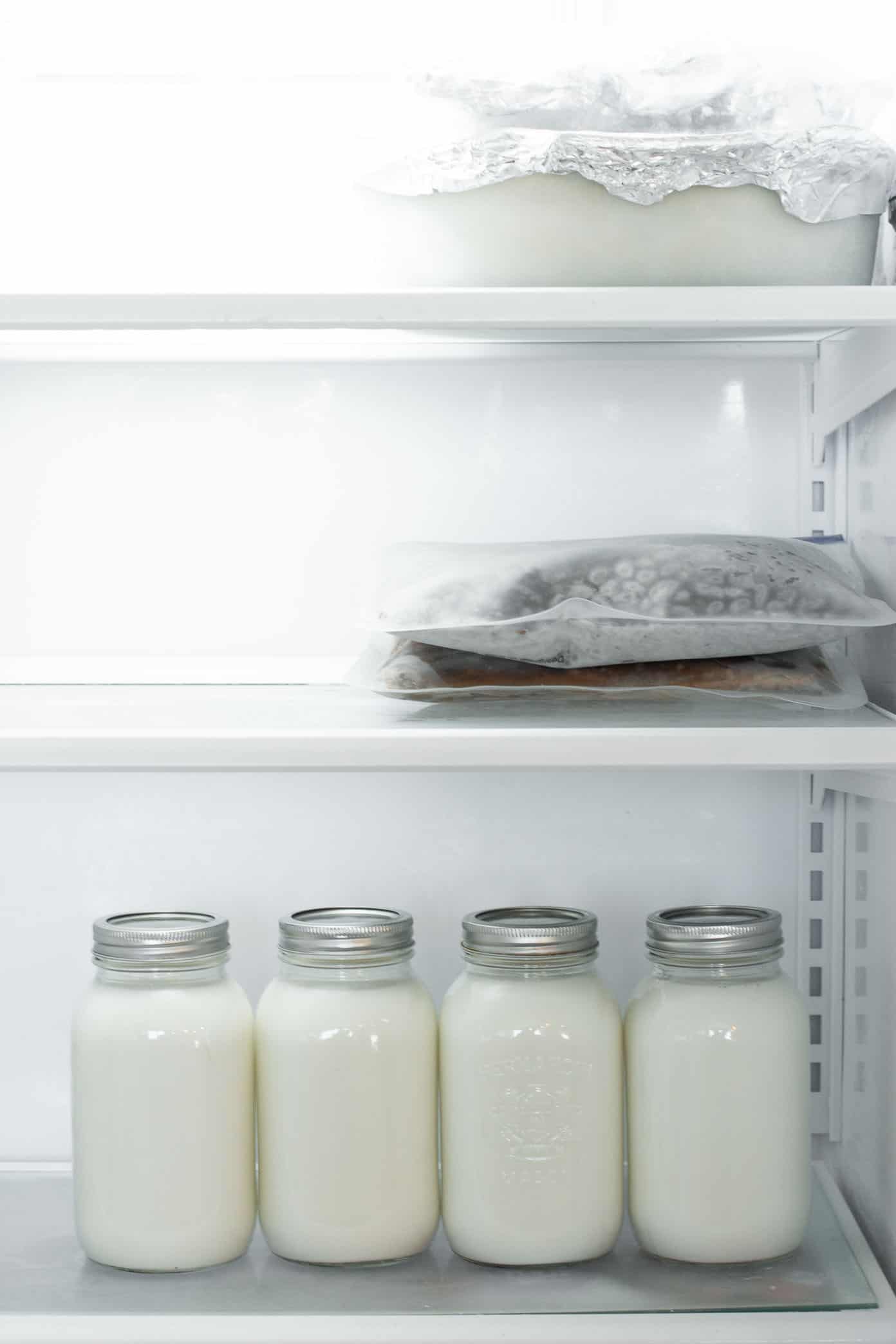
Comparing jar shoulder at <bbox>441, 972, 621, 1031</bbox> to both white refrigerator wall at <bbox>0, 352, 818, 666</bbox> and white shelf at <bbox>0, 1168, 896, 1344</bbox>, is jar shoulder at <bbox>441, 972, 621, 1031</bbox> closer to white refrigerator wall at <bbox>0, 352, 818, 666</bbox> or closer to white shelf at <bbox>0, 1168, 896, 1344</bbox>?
white shelf at <bbox>0, 1168, 896, 1344</bbox>

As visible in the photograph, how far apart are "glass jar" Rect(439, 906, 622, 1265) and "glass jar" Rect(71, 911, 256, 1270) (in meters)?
0.16

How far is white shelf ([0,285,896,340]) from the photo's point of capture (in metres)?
0.81

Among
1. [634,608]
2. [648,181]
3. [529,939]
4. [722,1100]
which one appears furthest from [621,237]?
[722,1100]

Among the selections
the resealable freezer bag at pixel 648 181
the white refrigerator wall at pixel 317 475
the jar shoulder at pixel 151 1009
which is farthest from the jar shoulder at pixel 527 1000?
the resealable freezer bag at pixel 648 181

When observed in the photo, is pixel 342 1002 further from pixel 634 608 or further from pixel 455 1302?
pixel 634 608

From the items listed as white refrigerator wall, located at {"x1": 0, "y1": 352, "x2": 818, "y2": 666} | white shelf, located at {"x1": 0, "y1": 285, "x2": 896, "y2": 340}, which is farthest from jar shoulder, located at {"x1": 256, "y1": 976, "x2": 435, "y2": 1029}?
white shelf, located at {"x1": 0, "y1": 285, "x2": 896, "y2": 340}

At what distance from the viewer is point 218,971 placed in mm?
946

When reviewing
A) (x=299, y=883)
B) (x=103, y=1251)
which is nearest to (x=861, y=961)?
(x=299, y=883)

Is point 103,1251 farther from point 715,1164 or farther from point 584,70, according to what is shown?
point 584,70

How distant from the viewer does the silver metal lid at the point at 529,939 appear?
2.95 ft

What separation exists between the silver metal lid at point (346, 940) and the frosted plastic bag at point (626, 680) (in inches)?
6.3

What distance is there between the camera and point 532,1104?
2.94 feet

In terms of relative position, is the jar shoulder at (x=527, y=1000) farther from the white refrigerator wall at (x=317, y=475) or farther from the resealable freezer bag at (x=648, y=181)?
the resealable freezer bag at (x=648, y=181)

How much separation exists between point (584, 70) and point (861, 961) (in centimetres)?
68
